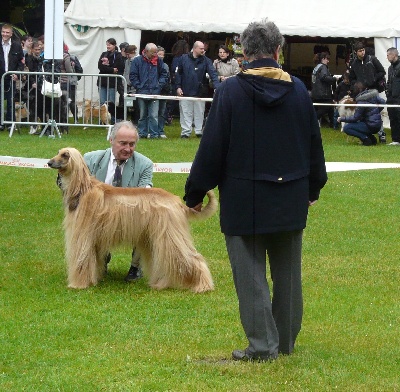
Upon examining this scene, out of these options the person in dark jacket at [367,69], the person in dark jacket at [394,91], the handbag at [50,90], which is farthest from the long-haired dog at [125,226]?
the person in dark jacket at [367,69]

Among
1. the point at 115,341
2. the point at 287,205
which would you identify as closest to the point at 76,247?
the point at 115,341

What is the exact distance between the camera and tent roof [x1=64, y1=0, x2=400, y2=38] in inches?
848

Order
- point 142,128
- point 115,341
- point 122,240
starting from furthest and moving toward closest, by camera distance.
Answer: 1. point 142,128
2. point 122,240
3. point 115,341

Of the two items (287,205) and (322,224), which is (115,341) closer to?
(287,205)

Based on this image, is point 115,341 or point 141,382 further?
point 115,341

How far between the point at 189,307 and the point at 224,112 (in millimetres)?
2418

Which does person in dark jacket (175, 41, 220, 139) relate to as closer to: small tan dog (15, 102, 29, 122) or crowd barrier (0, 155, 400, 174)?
small tan dog (15, 102, 29, 122)

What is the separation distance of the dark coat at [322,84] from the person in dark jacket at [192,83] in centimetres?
285

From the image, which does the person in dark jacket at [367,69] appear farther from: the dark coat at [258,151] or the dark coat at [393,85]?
the dark coat at [258,151]

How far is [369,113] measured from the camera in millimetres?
19031

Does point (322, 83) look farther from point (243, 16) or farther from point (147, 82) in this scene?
point (147, 82)

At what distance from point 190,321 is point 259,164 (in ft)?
6.34

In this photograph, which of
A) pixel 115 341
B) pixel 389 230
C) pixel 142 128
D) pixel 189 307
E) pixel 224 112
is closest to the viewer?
pixel 224 112

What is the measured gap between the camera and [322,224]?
1074cm
